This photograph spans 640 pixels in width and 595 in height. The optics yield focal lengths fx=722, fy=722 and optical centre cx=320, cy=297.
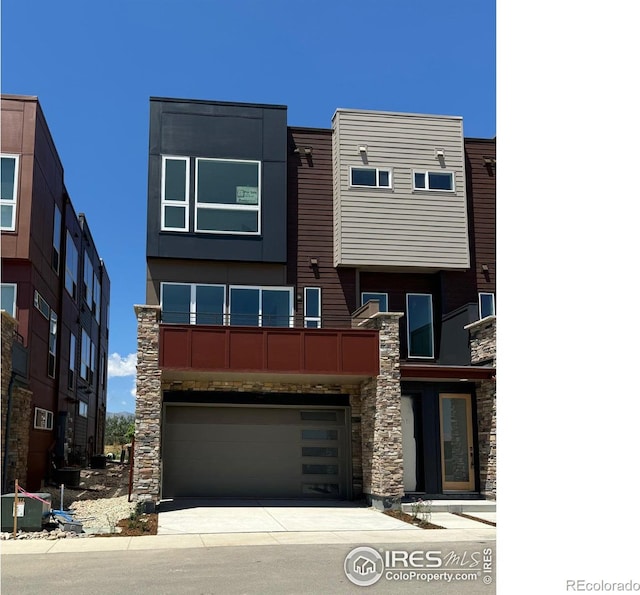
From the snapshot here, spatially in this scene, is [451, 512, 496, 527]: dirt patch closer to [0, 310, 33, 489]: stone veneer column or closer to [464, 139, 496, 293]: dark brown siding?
[464, 139, 496, 293]: dark brown siding

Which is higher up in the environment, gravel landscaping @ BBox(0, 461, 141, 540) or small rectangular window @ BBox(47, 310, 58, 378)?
small rectangular window @ BBox(47, 310, 58, 378)

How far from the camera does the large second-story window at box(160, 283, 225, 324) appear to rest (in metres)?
18.4

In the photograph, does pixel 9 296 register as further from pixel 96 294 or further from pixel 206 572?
pixel 96 294

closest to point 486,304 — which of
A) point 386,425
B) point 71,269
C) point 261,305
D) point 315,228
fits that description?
point 315,228

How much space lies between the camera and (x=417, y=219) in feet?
66.2

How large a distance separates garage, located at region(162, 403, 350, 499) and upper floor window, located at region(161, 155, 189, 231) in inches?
188

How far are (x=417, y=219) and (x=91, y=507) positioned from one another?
11.2 m

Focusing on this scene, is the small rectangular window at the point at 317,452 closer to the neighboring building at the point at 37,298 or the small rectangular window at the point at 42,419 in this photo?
the neighboring building at the point at 37,298

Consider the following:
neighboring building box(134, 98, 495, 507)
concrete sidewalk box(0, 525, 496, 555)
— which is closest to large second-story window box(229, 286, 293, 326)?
neighboring building box(134, 98, 495, 507)
